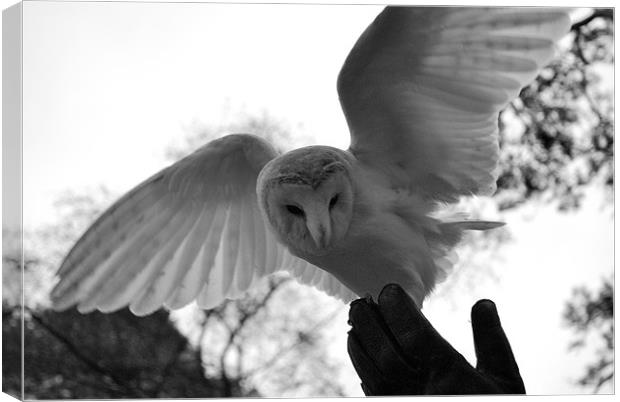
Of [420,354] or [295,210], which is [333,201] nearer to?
[295,210]

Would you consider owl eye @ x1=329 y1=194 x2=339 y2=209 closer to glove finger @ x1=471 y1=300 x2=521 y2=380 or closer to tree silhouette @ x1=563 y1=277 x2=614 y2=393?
glove finger @ x1=471 y1=300 x2=521 y2=380

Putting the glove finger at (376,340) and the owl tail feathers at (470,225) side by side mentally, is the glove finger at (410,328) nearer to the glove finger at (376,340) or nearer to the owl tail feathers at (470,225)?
the glove finger at (376,340)

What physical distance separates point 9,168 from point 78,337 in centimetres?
72

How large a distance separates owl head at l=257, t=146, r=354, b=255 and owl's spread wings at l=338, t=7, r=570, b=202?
0.14 meters

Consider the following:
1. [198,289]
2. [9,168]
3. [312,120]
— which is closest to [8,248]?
[9,168]

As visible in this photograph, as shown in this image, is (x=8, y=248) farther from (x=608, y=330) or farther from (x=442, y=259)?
(x=608, y=330)

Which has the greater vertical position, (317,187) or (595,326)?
(317,187)

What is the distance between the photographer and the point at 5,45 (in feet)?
5.24

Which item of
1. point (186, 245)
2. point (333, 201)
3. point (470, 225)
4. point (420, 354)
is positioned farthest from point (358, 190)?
point (186, 245)

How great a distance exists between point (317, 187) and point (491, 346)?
325mm

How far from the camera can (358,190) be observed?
57.4 inches

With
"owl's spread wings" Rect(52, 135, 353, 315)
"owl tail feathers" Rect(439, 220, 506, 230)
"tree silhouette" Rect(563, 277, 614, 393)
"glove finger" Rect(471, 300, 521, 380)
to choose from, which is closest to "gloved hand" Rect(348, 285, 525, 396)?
"glove finger" Rect(471, 300, 521, 380)

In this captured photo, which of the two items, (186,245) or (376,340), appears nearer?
(376,340)

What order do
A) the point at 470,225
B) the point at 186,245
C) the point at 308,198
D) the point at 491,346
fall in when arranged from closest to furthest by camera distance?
the point at 491,346
the point at 308,198
the point at 470,225
the point at 186,245
